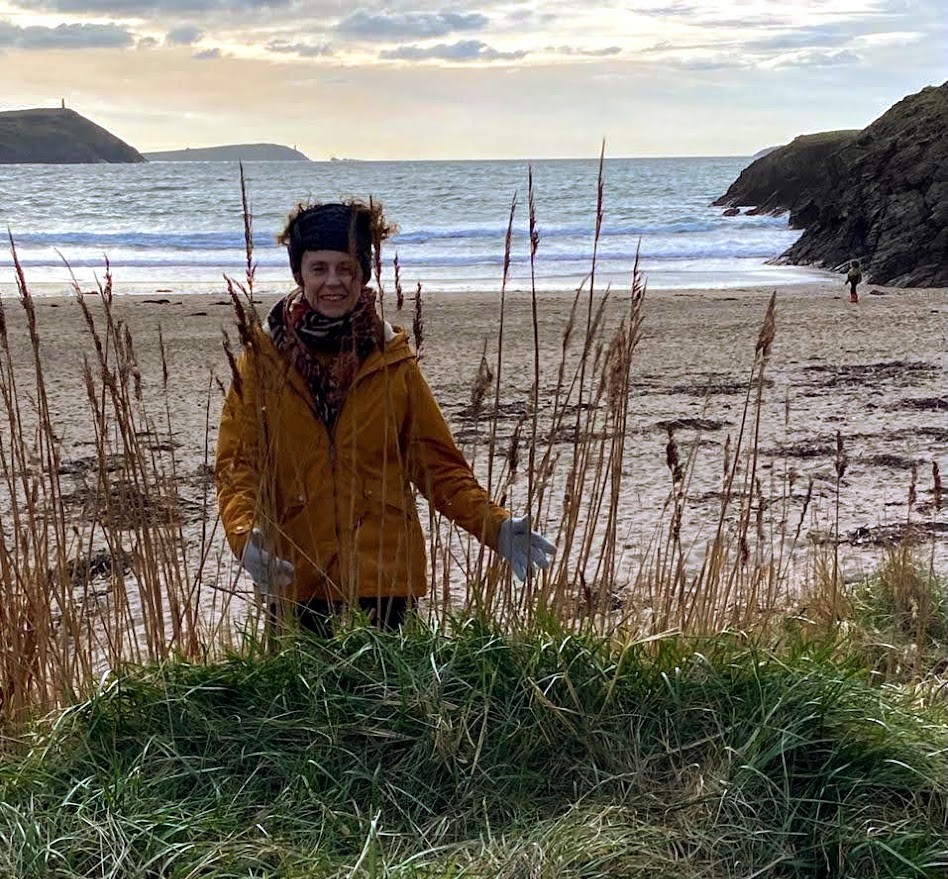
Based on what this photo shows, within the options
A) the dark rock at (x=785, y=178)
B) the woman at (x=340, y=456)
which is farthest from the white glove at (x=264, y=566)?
the dark rock at (x=785, y=178)

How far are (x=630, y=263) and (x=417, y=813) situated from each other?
73.0 feet

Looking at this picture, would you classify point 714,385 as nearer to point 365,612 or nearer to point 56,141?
point 365,612

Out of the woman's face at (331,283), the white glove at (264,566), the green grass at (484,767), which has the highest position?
the woman's face at (331,283)

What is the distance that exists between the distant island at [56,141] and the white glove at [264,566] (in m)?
114

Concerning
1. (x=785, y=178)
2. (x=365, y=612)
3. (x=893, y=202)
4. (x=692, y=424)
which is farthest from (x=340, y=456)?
(x=785, y=178)

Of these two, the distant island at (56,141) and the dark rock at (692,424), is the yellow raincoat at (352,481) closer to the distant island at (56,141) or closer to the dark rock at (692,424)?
the dark rock at (692,424)

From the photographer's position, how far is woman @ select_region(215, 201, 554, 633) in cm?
261

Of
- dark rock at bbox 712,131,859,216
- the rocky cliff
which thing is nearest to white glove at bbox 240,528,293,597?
the rocky cliff

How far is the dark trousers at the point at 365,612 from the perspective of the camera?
2.69 metres

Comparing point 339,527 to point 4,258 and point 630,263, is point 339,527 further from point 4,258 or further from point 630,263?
point 4,258

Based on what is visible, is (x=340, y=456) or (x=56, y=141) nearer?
(x=340, y=456)

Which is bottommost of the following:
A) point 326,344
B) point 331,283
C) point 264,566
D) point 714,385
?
point 714,385

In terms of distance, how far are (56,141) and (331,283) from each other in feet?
393

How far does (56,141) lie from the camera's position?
112312mm
